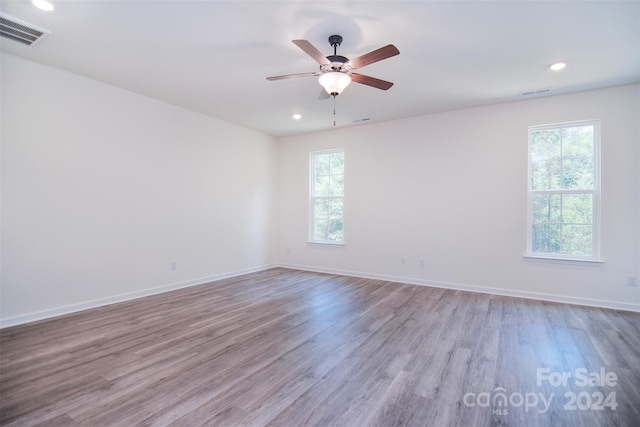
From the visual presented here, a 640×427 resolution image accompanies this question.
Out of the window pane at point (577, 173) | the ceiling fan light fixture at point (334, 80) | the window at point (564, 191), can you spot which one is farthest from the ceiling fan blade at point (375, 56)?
the window pane at point (577, 173)

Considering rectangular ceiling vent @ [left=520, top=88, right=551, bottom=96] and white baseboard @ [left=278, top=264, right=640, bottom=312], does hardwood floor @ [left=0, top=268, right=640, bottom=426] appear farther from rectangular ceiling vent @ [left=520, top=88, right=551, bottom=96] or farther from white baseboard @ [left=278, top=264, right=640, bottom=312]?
rectangular ceiling vent @ [left=520, top=88, right=551, bottom=96]

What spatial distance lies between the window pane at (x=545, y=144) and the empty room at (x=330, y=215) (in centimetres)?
2

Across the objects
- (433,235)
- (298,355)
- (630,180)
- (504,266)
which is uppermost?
(630,180)

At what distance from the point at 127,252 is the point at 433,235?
14.8 ft

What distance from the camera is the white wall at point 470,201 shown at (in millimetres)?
3721

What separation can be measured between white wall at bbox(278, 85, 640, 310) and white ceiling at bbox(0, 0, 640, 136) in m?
0.41

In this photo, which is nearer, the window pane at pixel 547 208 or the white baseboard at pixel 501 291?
the white baseboard at pixel 501 291

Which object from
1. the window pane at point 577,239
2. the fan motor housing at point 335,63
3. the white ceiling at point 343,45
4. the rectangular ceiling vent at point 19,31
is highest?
the white ceiling at point 343,45

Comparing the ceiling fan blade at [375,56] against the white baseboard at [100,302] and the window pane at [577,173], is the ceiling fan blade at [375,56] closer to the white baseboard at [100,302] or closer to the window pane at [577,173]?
the window pane at [577,173]

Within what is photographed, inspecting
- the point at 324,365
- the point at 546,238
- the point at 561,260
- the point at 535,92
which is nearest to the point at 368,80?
the point at 324,365

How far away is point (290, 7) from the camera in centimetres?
232

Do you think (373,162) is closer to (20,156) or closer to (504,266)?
(504,266)

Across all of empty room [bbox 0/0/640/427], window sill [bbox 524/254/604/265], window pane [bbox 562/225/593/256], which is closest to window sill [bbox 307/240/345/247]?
empty room [bbox 0/0/640/427]

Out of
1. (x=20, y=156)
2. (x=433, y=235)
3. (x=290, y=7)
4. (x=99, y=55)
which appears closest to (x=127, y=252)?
(x=20, y=156)
